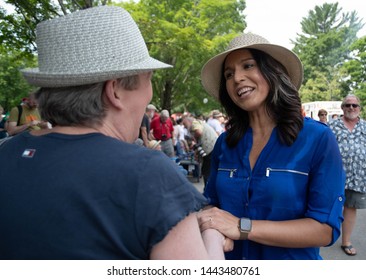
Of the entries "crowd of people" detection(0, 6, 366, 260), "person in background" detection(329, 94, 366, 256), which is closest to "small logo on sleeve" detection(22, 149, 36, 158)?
"crowd of people" detection(0, 6, 366, 260)

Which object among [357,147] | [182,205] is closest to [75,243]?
[182,205]

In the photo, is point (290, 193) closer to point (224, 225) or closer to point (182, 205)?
point (224, 225)

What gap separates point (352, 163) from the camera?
5.04 metres

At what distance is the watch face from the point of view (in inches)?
65.7

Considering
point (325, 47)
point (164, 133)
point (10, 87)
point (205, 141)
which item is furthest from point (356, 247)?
point (325, 47)

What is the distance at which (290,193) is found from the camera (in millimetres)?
1731

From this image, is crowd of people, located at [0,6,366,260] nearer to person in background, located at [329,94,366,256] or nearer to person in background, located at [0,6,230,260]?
person in background, located at [0,6,230,260]

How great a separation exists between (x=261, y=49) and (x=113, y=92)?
3.56 ft

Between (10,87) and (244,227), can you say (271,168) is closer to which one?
(244,227)

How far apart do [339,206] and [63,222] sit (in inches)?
50.8

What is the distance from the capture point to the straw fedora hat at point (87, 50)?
1158mm

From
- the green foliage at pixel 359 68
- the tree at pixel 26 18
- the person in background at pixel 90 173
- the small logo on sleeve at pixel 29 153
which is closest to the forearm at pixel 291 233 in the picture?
the person in background at pixel 90 173

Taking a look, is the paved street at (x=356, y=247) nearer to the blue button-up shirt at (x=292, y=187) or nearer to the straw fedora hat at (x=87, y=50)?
the blue button-up shirt at (x=292, y=187)

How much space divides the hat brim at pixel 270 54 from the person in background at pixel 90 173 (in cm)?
95
